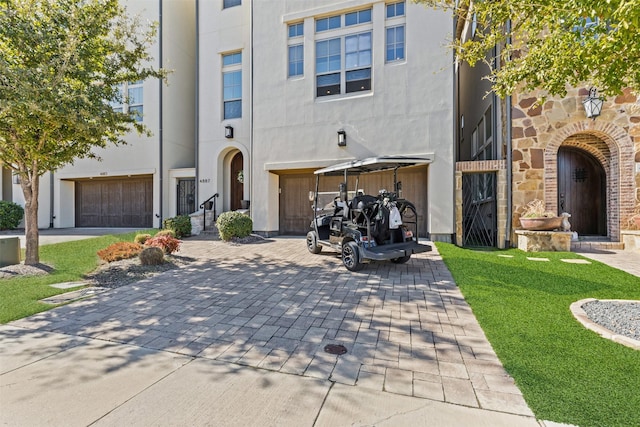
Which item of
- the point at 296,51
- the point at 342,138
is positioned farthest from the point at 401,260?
the point at 296,51

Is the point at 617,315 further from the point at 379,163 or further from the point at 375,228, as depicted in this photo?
the point at 379,163

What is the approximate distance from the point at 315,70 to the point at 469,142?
800 cm

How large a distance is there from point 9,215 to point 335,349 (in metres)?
17.3

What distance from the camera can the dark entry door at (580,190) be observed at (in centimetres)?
901

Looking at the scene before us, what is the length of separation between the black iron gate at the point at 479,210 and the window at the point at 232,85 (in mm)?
8789

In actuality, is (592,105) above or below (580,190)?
above

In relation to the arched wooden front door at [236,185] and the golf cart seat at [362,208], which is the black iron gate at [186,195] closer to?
the arched wooden front door at [236,185]

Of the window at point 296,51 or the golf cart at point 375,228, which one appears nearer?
the golf cart at point 375,228

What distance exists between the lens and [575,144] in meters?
8.55

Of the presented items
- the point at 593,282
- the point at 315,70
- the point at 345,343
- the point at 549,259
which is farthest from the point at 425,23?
the point at 345,343

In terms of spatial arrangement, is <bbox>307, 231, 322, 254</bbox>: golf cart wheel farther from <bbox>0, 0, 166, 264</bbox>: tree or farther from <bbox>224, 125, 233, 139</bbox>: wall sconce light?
<bbox>224, 125, 233, 139</bbox>: wall sconce light

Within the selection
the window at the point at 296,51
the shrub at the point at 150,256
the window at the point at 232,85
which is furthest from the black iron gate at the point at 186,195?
the shrub at the point at 150,256

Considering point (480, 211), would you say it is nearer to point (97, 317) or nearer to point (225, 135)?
point (225, 135)

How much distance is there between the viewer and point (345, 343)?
3.06 m
